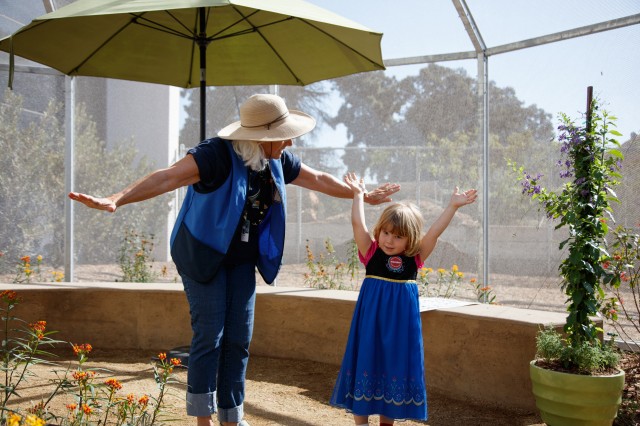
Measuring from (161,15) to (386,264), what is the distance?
2231 millimetres

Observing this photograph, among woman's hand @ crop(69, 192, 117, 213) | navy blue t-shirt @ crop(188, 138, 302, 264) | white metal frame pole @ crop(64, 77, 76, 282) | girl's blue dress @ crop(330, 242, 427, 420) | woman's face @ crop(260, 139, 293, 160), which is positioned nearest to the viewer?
woman's hand @ crop(69, 192, 117, 213)

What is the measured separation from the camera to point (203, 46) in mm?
4152

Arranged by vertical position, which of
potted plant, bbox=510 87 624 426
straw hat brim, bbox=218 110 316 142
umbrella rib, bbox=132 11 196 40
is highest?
umbrella rib, bbox=132 11 196 40

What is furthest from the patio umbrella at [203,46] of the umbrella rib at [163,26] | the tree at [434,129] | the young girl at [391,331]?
the young girl at [391,331]

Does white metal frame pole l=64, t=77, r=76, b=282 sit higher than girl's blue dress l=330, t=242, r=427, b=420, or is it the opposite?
white metal frame pole l=64, t=77, r=76, b=282

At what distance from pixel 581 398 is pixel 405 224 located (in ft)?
3.57

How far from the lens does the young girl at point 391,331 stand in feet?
9.89

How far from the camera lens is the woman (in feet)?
8.98

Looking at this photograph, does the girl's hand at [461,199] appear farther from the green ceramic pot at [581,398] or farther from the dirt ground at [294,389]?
the dirt ground at [294,389]

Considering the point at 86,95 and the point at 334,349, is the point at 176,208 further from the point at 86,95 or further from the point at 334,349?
the point at 334,349

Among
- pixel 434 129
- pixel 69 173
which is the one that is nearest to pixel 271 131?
pixel 434 129

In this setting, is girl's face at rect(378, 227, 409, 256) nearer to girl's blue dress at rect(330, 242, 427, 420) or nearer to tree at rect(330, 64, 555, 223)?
girl's blue dress at rect(330, 242, 427, 420)

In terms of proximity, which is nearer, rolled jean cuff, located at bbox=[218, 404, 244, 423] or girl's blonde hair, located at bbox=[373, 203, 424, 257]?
rolled jean cuff, located at bbox=[218, 404, 244, 423]

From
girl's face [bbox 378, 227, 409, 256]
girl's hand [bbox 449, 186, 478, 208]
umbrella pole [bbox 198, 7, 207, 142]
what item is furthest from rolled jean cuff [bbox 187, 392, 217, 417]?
umbrella pole [bbox 198, 7, 207, 142]
